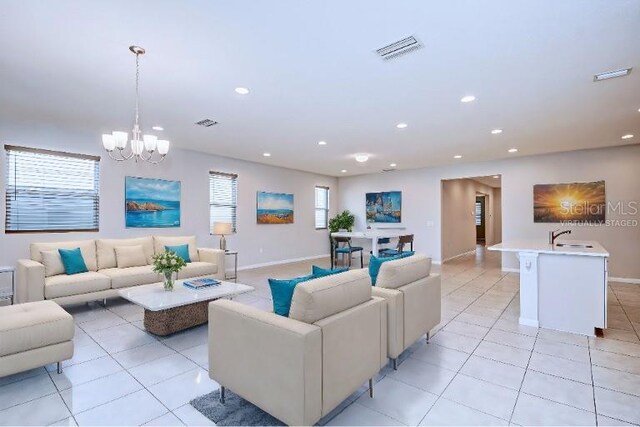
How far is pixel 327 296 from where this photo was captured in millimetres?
1961

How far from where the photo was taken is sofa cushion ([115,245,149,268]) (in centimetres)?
502

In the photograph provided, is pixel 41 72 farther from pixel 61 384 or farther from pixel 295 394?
pixel 295 394

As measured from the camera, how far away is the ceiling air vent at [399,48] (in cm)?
249

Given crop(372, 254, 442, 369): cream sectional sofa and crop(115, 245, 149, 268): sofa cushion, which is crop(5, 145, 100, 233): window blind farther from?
crop(372, 254, 442, 369): cream sectional sofa

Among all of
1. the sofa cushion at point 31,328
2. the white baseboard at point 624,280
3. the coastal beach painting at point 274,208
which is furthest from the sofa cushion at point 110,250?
the white baseboard at point 624,280

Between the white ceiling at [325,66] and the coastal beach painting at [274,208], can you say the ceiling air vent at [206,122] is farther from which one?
the coastal beach painting at [274,208]

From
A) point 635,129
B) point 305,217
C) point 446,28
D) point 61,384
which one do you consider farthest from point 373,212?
point 61,384

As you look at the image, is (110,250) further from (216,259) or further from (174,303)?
(174,303)

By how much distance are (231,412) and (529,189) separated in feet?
23.9

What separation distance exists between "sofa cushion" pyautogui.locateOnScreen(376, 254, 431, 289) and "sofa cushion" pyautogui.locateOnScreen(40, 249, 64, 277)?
4397 millimetres

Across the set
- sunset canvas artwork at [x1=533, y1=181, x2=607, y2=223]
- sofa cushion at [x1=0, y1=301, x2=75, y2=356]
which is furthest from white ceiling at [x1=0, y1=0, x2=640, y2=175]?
sofa cushion at [x1=0, y1=301, x2=75, y2=356]

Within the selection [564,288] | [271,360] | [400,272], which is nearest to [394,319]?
[400,272]

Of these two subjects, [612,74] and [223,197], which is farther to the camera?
[223,197]

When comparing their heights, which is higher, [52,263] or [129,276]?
[52,263]
